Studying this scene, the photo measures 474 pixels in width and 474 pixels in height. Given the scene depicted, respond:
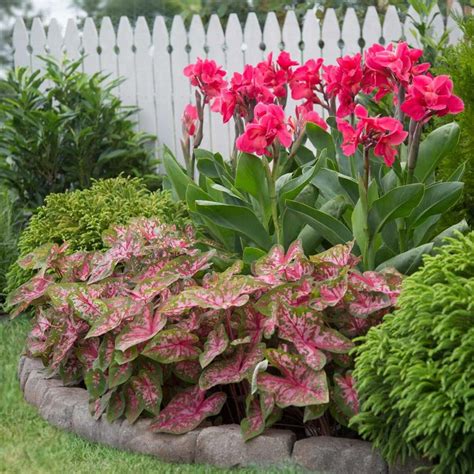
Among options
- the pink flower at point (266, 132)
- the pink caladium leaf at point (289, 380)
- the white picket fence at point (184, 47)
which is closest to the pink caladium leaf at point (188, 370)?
the pink caladium leaf at point (289, 380)

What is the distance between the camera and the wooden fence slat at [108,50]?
855cm

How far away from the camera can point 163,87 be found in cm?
847

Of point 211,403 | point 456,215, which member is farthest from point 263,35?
point 211,403

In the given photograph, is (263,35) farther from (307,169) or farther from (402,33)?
(307,169)

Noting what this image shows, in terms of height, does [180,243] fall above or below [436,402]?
above

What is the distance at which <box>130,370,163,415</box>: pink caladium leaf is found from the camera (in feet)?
11.2

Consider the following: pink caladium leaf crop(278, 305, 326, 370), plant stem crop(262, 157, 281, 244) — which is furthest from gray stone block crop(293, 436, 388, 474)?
plant stem crop(262, 157, 281, 244)

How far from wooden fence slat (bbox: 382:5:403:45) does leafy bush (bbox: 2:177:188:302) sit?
369 centimetres

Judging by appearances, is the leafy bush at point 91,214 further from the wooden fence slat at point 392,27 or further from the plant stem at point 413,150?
the wooden fence slat at point 392,27

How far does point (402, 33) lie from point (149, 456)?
5.93 meters

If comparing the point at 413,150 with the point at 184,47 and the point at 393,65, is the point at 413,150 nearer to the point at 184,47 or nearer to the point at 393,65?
the point at 393,65

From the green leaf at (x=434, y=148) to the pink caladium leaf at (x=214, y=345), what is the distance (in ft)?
4.16

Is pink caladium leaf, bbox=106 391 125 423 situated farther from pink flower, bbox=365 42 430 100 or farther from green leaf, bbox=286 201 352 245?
pink flower, bbox=365 42 430 100

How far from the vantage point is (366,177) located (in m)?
3.58
